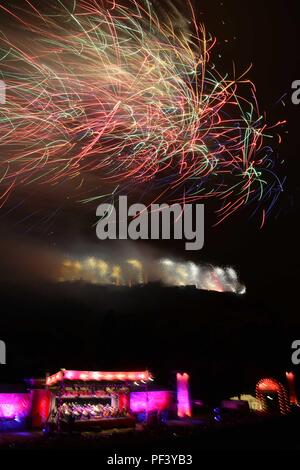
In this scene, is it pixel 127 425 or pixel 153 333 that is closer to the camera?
pixel 127 425

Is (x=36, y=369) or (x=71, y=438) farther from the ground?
(x=36, y=369)

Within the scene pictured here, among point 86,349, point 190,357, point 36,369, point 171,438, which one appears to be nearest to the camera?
point 171,438

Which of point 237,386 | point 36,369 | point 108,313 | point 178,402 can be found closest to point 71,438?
point 178,402
